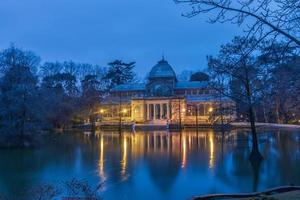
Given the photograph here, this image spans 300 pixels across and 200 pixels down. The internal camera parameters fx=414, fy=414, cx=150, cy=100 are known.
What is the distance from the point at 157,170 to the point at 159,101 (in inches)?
2134

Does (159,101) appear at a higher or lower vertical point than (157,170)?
higher

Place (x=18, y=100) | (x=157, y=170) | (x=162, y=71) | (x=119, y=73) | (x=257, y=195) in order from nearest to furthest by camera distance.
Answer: (x=257, y=195) < (x=157, y=170) < (x=18, y=100) < (x=162, y=71) < (x=119, y=73)

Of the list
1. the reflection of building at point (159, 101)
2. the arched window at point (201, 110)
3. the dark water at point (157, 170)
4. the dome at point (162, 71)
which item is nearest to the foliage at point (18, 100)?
the dark water at point (157, 170)

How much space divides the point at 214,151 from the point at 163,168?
727cm

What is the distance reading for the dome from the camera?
75.5 metres

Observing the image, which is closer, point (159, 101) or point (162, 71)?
point (159, 101)

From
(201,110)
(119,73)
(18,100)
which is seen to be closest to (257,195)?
(18,100)

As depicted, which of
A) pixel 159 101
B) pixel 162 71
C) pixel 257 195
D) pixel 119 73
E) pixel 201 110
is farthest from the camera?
pixel 119 73

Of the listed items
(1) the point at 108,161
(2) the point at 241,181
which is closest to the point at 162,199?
(2) the point at 241,181

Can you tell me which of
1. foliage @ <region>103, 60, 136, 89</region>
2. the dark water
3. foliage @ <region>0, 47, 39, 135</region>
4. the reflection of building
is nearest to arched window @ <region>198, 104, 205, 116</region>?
the reflection of building

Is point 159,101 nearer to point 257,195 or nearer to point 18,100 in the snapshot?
point 18,100

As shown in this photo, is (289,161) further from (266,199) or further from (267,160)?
(266,199)

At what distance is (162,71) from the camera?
251 ft

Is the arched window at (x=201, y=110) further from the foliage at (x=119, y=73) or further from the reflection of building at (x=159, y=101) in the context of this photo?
the foliage at (x=119, y=73)
